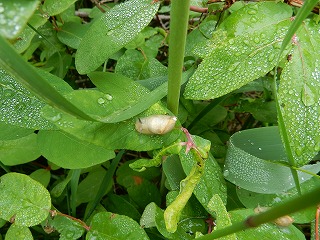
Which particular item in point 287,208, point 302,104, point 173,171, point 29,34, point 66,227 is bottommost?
point 66,227

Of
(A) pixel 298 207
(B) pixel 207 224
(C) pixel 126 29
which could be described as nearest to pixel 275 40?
(C) pixel 126 29

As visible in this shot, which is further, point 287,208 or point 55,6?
point 55,6

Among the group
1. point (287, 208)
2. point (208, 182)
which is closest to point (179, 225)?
point (208, 182)

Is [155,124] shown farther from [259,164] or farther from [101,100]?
[259,164]

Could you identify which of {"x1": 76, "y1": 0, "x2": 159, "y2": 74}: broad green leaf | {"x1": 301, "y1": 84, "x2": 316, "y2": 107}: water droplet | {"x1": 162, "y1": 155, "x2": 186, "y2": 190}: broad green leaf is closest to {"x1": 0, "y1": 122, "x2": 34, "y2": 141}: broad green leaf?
{"x1": 76, "y1": 0, "x2": 159, "y2": 74}: broad green leaf

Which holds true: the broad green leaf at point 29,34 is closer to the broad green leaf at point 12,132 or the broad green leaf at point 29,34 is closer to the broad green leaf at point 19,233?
the broad green leaf at point 12,132

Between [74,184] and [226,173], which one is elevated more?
[226,173]
